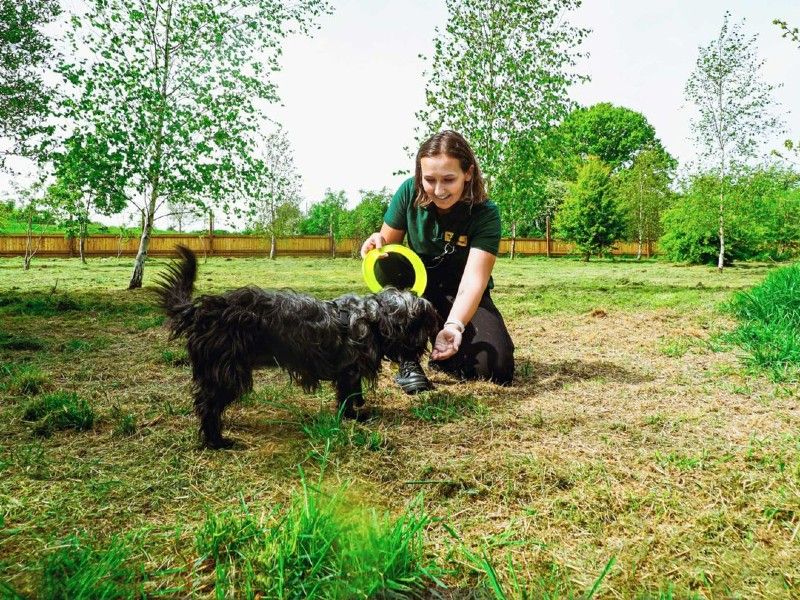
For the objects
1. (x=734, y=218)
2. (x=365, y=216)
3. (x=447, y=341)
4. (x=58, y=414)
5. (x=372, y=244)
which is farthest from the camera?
(x=365, y=216)

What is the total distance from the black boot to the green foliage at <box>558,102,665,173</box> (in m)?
46.8

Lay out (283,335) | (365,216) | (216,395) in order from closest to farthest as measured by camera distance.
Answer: (216,395) → (283,335) → (365,216)

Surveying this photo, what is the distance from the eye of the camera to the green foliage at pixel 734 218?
20.4 m

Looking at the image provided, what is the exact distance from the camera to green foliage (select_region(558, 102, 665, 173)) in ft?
150

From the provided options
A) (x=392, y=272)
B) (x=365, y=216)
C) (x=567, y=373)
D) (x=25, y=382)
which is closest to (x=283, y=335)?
(x=392, y=272)

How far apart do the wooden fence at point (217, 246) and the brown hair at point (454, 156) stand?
24223 mm

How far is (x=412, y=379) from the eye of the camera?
3.39 metres

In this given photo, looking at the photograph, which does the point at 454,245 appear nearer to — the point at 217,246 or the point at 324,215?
the point at 217,246

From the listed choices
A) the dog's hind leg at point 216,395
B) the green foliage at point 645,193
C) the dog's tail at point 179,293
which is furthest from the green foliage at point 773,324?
the green foliage at point 645,193

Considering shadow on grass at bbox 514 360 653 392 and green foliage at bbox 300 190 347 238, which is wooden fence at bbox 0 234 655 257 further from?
shadow on grass at bbox 514 360 653 392

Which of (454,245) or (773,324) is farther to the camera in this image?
(773,324)

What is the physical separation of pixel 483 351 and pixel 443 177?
→ 4.20 feet

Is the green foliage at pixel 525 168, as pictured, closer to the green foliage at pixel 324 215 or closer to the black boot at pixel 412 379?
the black boot at pixel 412 379

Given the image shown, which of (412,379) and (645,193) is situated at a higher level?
(645,193)
